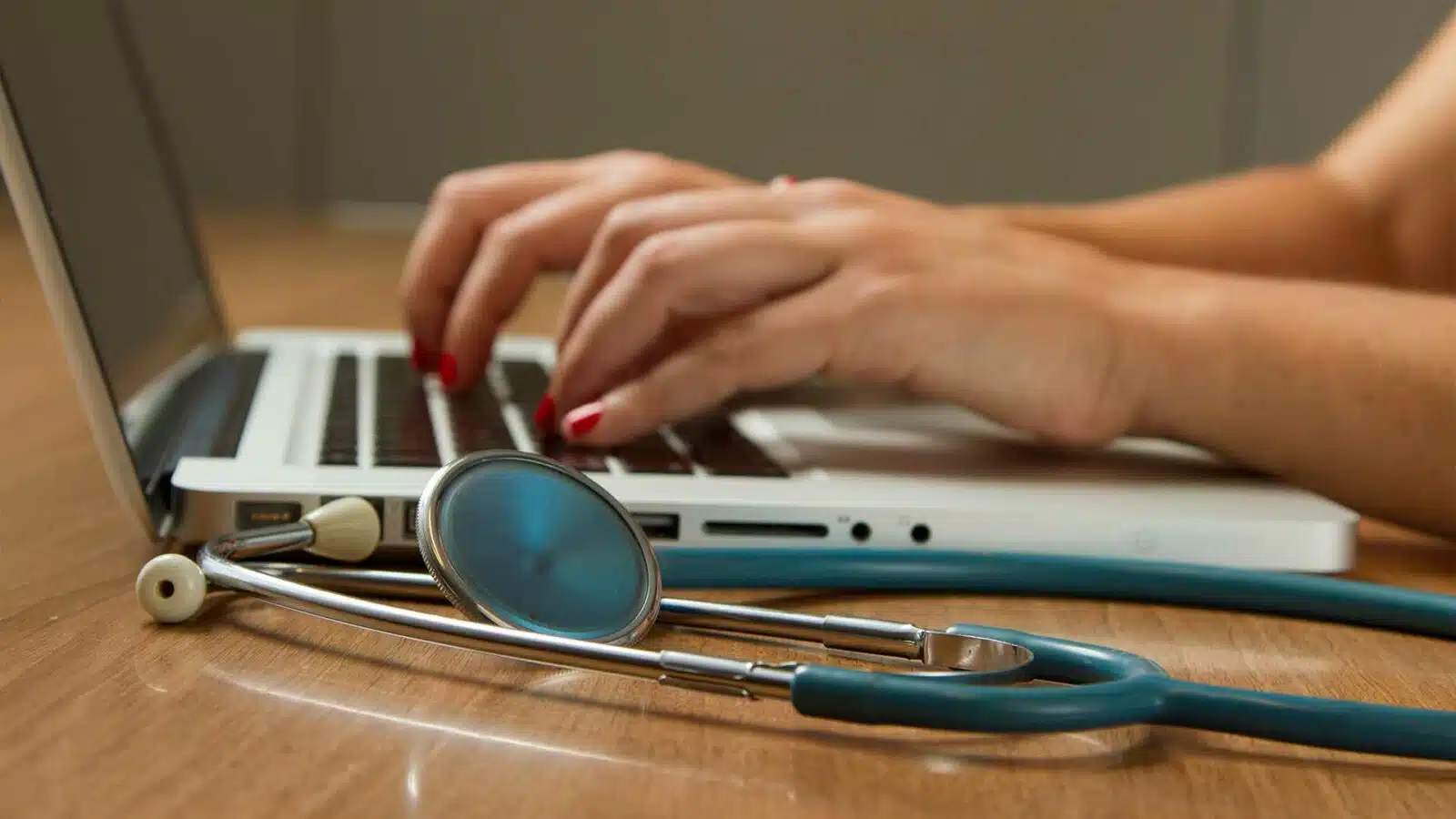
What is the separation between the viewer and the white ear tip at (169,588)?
0.42m

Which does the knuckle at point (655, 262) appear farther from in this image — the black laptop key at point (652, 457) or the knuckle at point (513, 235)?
the knuckle at point (513, 235)

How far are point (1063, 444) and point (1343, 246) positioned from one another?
478 mm

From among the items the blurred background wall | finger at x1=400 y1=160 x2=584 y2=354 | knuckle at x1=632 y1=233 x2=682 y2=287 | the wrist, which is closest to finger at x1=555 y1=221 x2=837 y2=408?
knuckle at x1=632 y1=233 x2=682 y2=287

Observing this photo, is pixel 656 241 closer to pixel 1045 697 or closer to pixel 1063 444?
pixel 1063 444

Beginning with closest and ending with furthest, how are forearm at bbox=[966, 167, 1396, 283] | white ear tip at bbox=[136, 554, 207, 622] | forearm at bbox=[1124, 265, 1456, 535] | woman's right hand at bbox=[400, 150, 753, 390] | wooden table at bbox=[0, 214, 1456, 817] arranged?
wooden table at bbox=[0, 214, 1456, 817]
white ear tip at bbox=[136, 554, 207, 622]
forearm at bbox=[1124, 265, 1456, 535]
woman's right hand at bbox=[400, 150, 753, 390]
forearm at bbox=[966, 167, 1396, 283]

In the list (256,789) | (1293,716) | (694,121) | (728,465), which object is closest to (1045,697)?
(1293,716)

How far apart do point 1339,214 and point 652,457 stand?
2.11 ft

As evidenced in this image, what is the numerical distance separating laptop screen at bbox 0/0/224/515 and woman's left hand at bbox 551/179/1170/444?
0.19 meters

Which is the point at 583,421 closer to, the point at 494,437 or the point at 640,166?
the point at 494,437

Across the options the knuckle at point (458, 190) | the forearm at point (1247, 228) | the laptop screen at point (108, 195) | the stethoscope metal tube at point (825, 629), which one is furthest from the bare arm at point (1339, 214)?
the stethoscope metal tube at point (825, 629)

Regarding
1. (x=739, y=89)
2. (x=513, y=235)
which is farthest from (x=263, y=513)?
(x=739, y=89)

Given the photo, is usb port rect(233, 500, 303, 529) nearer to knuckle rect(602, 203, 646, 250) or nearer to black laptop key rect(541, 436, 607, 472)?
black laptop key rect(541, 436, 607, 472)

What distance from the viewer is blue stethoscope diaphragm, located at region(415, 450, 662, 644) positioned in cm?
40

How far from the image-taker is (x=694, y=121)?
337 cm
